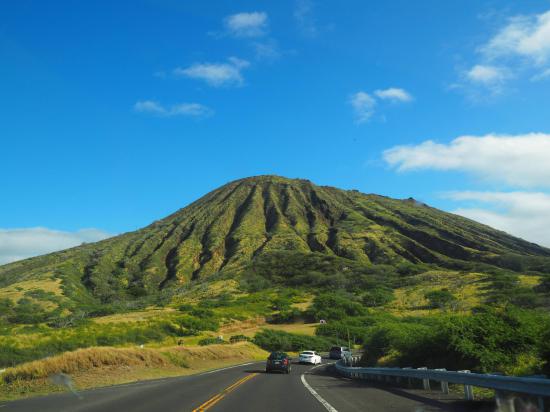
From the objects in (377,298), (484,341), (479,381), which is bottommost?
(479,381)

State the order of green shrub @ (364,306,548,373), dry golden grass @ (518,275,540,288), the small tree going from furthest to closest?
dry golden grass @ (518,275,540,288) → the small tree → green shrub @ (364,306,548,373)

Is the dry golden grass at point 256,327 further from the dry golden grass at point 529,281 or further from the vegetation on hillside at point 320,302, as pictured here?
the dry golden grass at point 529,281

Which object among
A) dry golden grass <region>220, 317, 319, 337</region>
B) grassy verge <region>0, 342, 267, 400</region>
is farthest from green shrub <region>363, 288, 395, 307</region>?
grassy verge <region>0, 342, 267, 400</region>

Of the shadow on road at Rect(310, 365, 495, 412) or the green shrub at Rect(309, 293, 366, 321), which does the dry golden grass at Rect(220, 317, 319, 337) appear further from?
the shadow on road at Rect(310, 365, 495, 412)

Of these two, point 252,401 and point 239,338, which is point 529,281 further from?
point 252,401

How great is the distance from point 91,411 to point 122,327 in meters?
66.2

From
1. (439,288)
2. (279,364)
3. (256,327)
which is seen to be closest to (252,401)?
(279,364)

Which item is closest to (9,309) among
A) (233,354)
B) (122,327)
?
(122,327)

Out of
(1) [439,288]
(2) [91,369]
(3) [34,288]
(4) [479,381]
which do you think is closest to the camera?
(4) [479,381]

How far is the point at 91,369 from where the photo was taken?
2652 centimetres

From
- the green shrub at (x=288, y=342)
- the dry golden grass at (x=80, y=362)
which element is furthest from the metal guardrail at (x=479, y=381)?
the green shrub at (x=288, y=342)

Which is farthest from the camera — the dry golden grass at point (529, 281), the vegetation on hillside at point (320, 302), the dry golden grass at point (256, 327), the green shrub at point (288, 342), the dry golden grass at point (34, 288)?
the dry golden grass at point (34, 288)

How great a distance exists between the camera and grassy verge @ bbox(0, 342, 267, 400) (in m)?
21.3

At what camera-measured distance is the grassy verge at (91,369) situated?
21.3m
